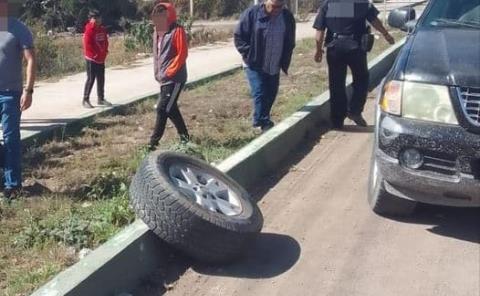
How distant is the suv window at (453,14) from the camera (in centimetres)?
561

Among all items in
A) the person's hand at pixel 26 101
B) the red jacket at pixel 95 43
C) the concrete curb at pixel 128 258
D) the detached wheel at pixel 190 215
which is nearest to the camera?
the concrete curb at pixel 128 258

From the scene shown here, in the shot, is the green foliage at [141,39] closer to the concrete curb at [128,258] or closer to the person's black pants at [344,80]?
the person's black pants at [344,80]

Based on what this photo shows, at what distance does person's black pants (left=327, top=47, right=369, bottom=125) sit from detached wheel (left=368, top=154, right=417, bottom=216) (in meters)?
2.82

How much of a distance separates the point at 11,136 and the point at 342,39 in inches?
141

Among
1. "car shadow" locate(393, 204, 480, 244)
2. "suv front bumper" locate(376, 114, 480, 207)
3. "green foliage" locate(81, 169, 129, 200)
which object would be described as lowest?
"green foliage" locate(81, 169, 129, 200)

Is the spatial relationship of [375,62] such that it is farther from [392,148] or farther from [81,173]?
[392,148]

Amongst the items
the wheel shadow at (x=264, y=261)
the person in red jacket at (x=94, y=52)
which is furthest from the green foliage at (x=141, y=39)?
the wheel shadow at (x=264, y=261)

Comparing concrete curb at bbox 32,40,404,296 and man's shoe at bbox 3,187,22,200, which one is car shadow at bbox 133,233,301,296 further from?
man's shoe at bbox 3,187,22,200

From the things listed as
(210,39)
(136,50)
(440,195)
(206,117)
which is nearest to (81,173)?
(206,117)

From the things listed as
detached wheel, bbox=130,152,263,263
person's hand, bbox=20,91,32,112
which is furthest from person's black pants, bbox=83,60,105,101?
detached wheel, bbox=130,152,263,263

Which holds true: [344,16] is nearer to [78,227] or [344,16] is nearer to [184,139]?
[184,139]

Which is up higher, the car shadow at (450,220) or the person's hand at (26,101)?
the person's hand at (26,101)

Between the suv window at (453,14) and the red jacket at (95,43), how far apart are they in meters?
5.79

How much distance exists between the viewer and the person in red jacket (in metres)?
10.6
